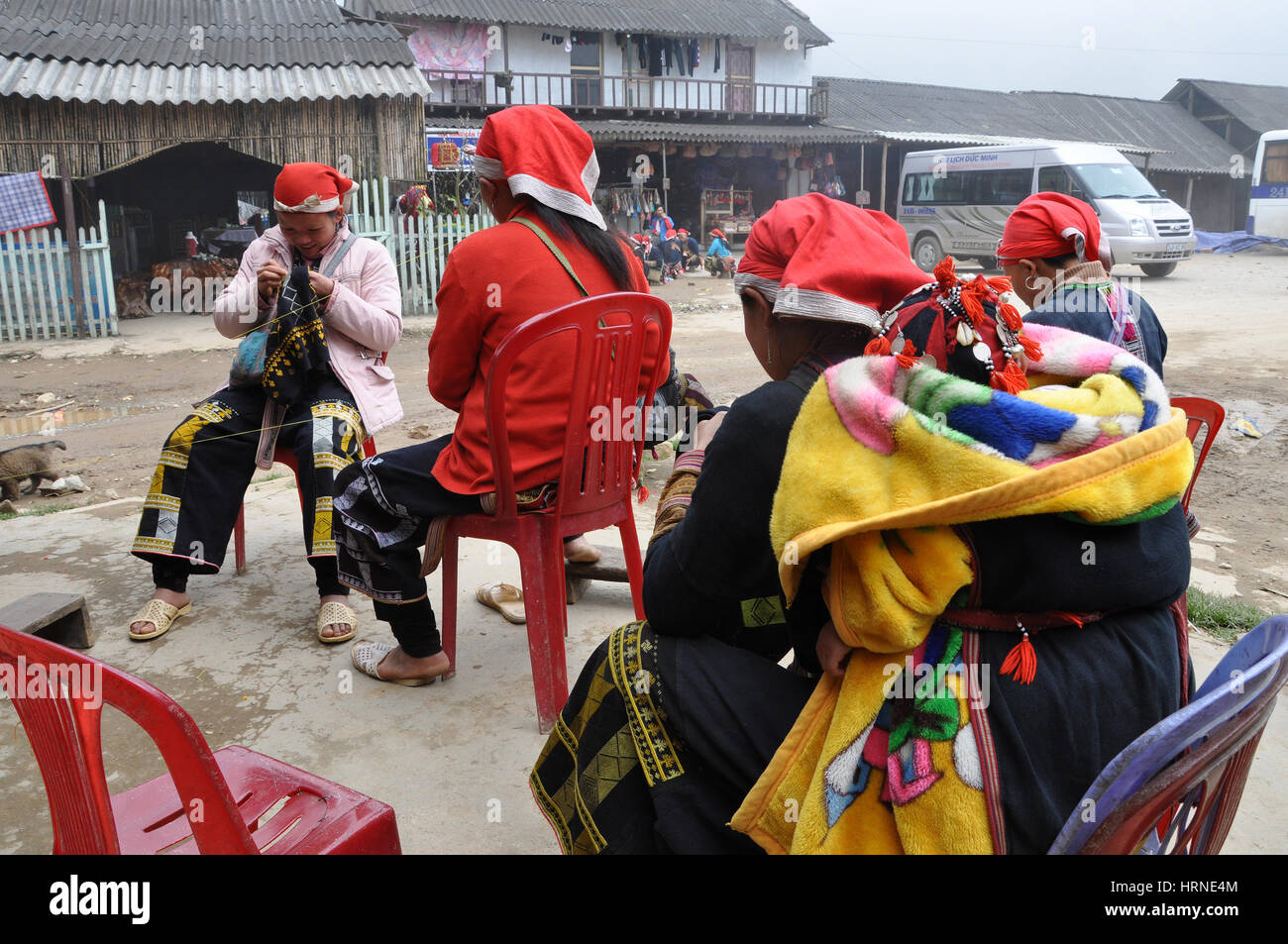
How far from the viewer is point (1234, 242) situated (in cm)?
2228

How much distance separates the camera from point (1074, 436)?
120 centimetres

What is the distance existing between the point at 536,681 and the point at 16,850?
3.88 ft

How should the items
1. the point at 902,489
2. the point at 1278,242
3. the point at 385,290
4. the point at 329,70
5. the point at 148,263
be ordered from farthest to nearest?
the point at 1278,242 → the point at 148,263 → the point at 329,70 → the point at 385,290 → the point at 902,489

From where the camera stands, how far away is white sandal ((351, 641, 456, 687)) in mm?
2846

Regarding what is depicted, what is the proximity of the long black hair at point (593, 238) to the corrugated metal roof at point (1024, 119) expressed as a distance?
77.6ft

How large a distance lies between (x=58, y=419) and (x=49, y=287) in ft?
14.5

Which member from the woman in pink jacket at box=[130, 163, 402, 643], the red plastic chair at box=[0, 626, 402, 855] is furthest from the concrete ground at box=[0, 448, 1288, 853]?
the red plastic chair at box=[0, 626, 402, 855]

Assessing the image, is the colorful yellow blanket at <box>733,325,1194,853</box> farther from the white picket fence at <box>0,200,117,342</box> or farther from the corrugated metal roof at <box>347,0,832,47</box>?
the corrugated metal roof at <box>347,0,832,47</box>

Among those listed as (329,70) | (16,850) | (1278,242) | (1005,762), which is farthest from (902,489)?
(1278,242)

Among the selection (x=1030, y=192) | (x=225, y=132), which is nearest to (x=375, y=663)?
(x=225, y=132)

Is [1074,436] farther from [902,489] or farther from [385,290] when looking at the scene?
[385,290]

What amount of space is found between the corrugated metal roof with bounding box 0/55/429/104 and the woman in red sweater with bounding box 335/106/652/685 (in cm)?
1119

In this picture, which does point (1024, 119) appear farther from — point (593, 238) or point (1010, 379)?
point (1010, 379)

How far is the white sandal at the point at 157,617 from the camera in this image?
3.12 meters
